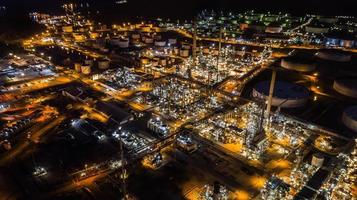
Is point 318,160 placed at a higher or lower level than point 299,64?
lower

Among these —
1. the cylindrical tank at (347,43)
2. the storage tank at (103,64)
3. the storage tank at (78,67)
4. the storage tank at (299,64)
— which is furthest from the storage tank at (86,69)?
the cylindrical tank at (347,43)

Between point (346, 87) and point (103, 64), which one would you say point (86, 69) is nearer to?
point (103, 64)

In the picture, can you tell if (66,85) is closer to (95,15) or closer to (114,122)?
(114,122)

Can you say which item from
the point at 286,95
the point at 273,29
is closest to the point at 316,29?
the point at 273,29

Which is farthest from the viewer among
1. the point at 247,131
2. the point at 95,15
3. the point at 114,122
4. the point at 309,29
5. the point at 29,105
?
the point at 95,15

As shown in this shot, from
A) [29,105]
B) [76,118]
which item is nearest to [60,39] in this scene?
[29,105]

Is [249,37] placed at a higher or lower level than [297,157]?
higher
